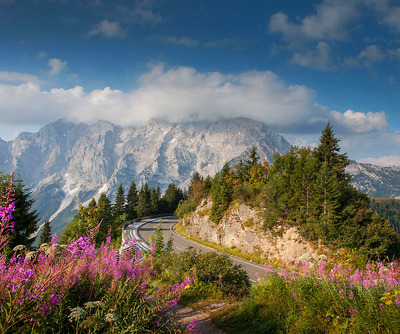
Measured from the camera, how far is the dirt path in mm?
6445

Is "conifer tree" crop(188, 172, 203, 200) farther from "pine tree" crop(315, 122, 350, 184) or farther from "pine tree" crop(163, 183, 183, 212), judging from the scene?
"pine tree" crop(315, 122, 350, 184)

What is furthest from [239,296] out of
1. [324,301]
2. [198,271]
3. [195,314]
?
[324,301]

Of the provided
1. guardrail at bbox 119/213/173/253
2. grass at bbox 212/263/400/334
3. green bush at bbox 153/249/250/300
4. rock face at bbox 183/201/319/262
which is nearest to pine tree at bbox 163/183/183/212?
guardrail at bbox 119/213/173/253

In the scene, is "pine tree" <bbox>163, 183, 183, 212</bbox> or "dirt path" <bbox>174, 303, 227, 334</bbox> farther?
"pine tree" <bbox>163, 183, 183, 212</bbox>

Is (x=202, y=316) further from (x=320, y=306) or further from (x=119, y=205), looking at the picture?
(x=119, y=205)

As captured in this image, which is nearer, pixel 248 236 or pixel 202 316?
pixel 202 316

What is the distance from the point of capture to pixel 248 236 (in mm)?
32000

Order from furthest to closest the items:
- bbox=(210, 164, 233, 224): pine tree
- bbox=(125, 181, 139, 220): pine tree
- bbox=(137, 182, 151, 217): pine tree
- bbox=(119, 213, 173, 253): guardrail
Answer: bbox=(137, 182, 151, 217): pine tree, bbox=(125, 181, 139, 220): pine tree, bbox=(210, 164, 233, 224): pine tree, bbox=(119, 213, 173, 253): guardrail

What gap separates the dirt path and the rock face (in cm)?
1505

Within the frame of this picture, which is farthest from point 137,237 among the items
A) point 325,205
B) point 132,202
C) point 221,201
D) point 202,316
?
point 132,202

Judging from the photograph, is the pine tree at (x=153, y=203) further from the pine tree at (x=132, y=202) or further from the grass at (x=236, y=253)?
the grass at (x=236, y=253)

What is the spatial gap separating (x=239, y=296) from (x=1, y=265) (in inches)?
342

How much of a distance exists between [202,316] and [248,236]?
1021 inches

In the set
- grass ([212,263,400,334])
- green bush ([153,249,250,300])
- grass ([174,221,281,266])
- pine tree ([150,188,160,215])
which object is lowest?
grass ([174,221,281,266])
